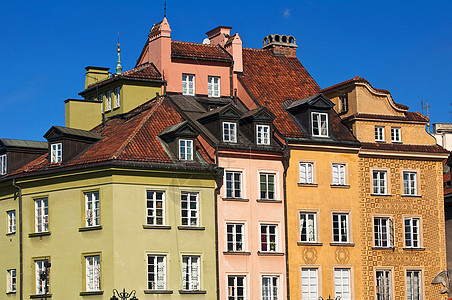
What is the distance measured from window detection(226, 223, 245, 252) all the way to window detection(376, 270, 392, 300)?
8.52 metres

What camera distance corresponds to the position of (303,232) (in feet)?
202

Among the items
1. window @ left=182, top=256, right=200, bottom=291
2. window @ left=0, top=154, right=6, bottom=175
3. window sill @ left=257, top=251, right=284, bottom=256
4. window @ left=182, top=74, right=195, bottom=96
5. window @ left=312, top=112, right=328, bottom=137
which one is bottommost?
window @ left=182, top=256, right=200, bottom=291

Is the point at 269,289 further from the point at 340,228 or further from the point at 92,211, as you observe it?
the point at 92,211

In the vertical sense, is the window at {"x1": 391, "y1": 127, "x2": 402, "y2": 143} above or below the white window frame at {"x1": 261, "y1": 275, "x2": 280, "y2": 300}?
above

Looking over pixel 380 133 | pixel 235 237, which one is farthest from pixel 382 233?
pixel 235 237

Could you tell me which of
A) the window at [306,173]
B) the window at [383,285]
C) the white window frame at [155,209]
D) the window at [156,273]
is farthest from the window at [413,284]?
the white window frame at [155,209]

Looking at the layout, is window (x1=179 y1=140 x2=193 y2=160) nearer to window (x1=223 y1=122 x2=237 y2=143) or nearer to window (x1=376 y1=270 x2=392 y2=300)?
window (x1=223 y1=122 x2=237 y2=143)

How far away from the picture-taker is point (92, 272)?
2222 inches

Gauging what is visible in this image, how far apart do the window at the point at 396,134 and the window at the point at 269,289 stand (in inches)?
446

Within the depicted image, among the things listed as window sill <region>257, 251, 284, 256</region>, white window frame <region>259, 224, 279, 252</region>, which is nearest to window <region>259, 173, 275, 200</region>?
white window frame <region>259, 224, 279, 252</region>

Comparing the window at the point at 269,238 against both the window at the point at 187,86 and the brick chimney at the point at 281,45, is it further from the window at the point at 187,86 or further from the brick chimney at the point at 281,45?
the brick chimney at the point at 281,45

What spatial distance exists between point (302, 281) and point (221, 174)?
292 inches

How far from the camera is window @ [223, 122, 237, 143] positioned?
60.3 metres

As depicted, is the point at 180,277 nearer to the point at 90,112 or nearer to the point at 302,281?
the point at 302,281
